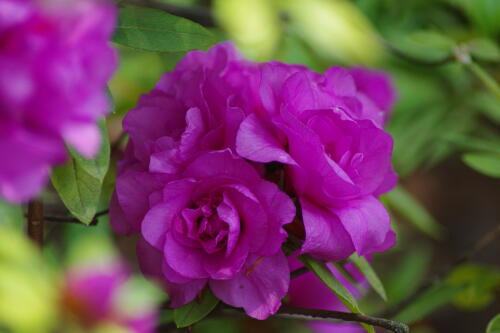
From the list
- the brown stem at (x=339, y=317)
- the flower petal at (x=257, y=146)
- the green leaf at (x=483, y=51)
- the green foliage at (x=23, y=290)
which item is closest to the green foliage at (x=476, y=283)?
the green leaf at (x=483, y=51)

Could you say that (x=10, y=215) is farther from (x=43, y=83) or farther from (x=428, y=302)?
(x=428, y=302)

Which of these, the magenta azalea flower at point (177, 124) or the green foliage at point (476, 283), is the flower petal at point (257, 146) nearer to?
the magenta azalea flower at point (177, 124)

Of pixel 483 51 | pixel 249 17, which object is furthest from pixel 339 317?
pixel 483 51

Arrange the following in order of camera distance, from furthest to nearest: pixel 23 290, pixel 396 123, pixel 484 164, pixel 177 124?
pixel 396 123, pixel 484 164, pixel 177 124, pixel 23 290

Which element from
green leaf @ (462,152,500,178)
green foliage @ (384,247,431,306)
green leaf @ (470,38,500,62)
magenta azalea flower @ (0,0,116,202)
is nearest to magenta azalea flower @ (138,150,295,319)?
magenta azalea flower @ (0,0,116,202)

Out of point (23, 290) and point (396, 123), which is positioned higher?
point (23, 290)

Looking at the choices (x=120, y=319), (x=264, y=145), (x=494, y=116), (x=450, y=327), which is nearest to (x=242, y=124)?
(x=264, y=145)

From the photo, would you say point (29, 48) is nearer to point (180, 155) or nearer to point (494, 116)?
point (180, 155)
